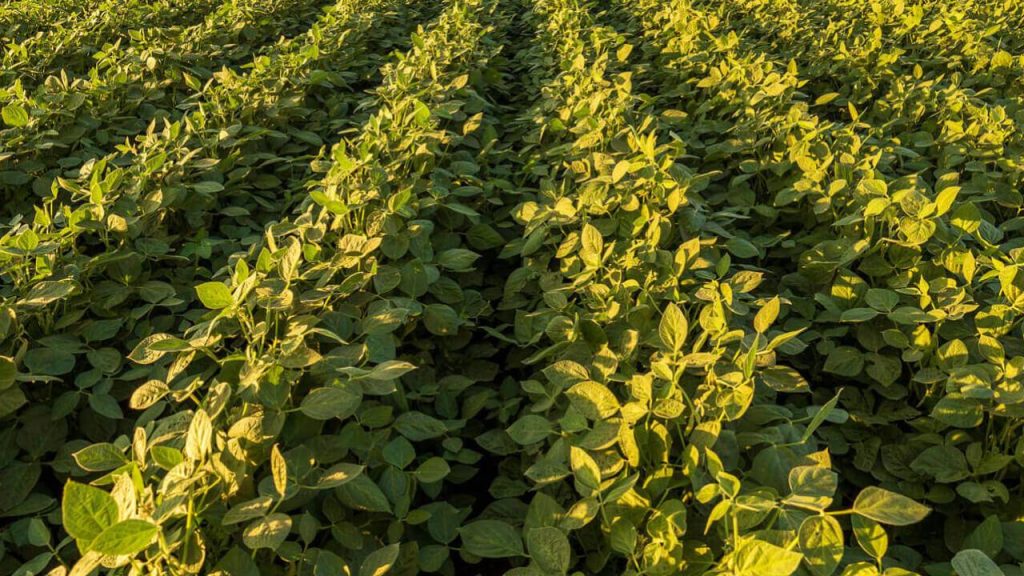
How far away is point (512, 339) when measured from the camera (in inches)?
86.5

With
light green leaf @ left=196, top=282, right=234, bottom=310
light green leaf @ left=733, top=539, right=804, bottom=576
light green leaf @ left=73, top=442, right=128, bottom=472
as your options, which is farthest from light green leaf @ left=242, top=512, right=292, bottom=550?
light green leaf @ left=733, top=539, right=804, bottom=576

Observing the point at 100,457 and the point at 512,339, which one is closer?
the point at 100,457

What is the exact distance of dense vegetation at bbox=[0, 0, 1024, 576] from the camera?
1.18 metres

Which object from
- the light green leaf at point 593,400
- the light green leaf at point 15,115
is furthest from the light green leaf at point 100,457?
the light green leaf at point 15,115

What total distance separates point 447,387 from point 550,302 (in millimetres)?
365

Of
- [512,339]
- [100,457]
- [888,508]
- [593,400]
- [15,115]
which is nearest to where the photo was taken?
Result: [888,508]

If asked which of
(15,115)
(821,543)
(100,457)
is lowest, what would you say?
(15,115)

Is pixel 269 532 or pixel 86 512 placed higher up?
pixel 86 512

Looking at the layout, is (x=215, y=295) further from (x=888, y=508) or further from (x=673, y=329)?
(x=888, y=508)

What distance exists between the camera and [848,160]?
2385 mm

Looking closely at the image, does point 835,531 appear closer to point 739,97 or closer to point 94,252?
point 94,252

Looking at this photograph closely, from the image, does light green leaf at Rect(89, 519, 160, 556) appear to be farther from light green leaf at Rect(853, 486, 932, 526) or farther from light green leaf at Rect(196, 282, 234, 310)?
light green leaf at Rect(853, 486, 932, 526)

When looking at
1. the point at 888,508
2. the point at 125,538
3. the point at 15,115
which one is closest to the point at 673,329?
the point at 888,508

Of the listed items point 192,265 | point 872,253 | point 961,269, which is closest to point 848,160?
point 872,253
